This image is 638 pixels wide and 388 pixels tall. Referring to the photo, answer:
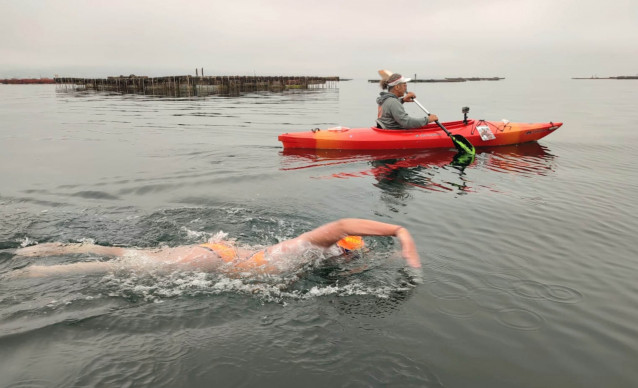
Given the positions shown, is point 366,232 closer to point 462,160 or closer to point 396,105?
point 462,160

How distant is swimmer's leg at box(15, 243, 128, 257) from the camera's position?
492 centimetres

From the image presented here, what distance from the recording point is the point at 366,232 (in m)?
3.96

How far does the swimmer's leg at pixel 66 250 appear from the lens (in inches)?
194

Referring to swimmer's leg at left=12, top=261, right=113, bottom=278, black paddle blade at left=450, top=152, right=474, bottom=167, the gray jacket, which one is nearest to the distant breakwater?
the gray jacket

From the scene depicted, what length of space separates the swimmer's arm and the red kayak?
8.59m

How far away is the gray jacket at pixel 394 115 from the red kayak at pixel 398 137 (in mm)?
248

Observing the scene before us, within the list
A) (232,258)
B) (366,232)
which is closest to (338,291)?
(366,232)

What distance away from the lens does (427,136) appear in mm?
12617

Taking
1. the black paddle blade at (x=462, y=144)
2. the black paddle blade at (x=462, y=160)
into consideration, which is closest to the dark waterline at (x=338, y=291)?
the black paddle blade at (x=462, y=160)

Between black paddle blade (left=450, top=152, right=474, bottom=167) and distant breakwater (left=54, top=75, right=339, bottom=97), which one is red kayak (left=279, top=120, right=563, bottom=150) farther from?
distant breakwater (left=54, top=75, right=339, bottom=97)

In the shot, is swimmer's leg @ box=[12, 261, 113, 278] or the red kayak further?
the red kayak

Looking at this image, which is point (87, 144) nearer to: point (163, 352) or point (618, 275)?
point (163, 352)

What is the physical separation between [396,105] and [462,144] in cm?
234

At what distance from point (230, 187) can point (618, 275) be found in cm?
676
